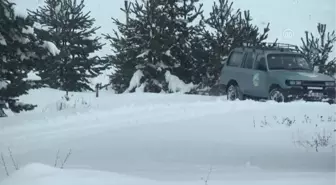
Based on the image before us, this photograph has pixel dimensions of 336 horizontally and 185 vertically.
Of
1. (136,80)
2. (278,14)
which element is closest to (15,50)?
(136,80)

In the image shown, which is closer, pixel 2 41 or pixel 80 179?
pixel 80 179

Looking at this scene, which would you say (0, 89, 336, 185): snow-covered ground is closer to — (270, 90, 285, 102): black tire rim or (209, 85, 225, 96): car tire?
(270, 90, 285, 102): black tire rim

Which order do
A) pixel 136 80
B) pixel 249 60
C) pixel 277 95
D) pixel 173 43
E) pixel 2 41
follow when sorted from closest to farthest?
pixel 2 41, pixel 277 95, pixel 249 60, pixel 136 80, pixel 173 43

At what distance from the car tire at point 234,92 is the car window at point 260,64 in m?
1.16

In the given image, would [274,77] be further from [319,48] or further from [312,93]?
[319,48]

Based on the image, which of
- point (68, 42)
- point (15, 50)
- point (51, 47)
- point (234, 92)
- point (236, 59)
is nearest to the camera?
point (15, 50)

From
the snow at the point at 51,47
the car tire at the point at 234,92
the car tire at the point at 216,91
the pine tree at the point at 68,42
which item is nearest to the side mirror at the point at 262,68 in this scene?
the car tire at the point at 234,92

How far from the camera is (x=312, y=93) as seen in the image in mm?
12320

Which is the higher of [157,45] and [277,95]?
[157,45]

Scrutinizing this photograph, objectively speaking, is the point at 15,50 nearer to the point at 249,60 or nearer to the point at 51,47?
the point at 51,47

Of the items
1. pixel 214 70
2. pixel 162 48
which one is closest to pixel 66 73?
pixel 162 48

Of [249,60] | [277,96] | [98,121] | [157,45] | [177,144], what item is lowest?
[177,144]

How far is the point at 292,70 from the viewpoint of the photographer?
13.0 meters

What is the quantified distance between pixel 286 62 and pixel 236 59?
1.97m
